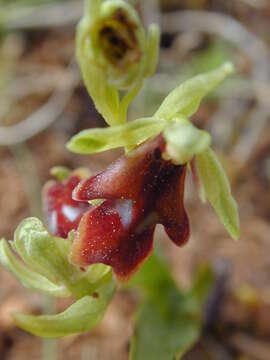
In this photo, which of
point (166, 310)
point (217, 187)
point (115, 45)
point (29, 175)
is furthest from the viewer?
point (29, 175)

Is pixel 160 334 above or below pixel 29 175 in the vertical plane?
below

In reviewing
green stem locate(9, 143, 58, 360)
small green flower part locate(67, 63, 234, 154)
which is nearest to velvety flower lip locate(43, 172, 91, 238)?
small green flower part locate(67, 63, 234, 154)

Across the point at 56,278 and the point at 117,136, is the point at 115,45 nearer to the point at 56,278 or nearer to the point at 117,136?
the point at 117,136

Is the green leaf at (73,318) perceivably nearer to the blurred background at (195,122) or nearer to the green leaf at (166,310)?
the green leaf at (166,310)

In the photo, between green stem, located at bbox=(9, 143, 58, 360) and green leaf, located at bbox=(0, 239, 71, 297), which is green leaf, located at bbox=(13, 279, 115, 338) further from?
green stem, located at bbox=(9, 143, 58, 360)

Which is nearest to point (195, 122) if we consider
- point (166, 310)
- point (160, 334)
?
point (166, 310)

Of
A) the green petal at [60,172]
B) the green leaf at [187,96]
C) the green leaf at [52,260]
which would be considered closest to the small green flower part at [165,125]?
the green leaf at [187,96]
